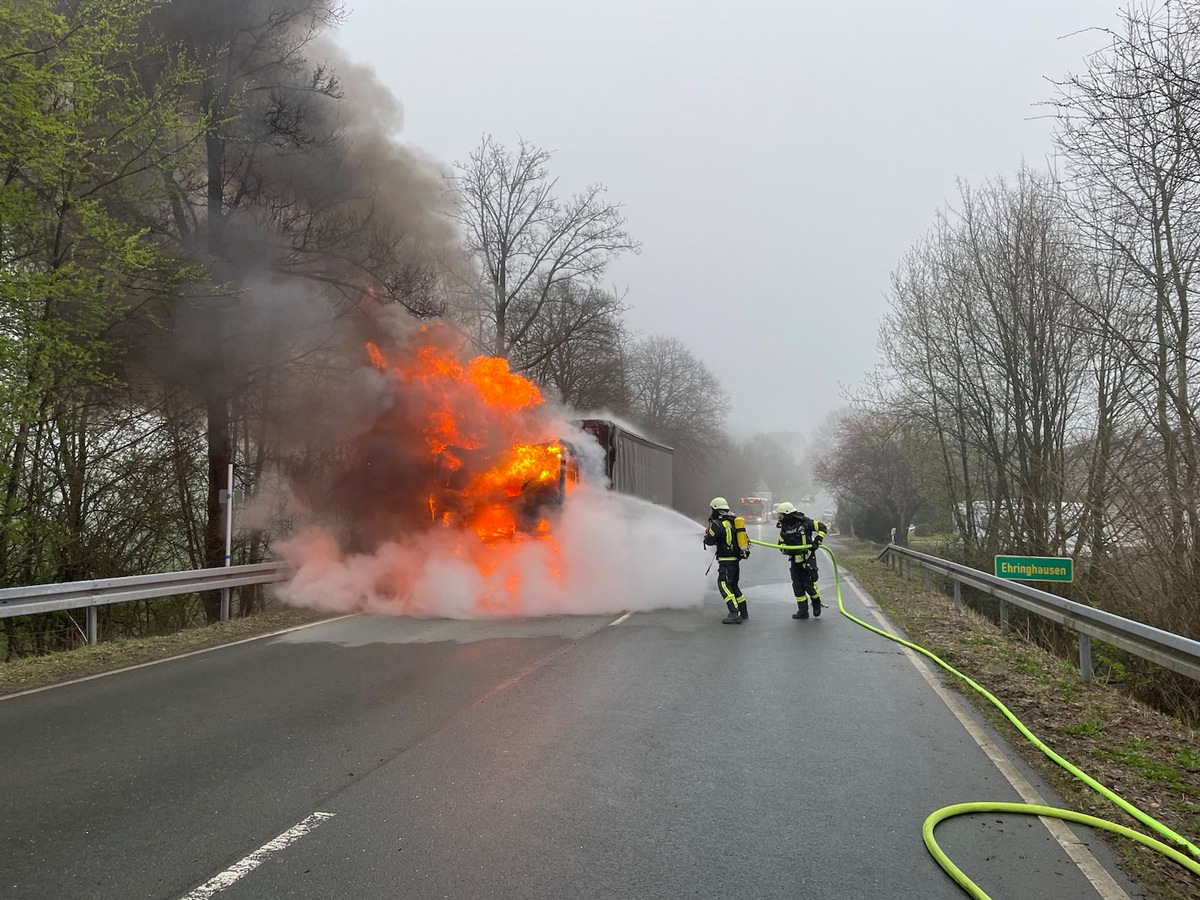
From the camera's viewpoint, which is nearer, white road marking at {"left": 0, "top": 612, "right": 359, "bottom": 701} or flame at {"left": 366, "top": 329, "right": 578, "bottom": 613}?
white road marking at {"left": 0, "top": 612, "right": 359, "bottom": 701}

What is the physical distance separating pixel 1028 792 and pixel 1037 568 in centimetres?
474

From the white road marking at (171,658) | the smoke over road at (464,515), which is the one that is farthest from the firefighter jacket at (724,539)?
the white road marking at (171,658)

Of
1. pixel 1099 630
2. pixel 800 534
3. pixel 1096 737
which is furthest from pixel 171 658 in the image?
pixel 1099 630

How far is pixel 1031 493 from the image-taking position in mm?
13742

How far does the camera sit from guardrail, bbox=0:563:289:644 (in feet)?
25.6

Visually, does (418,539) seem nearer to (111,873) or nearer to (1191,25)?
(111,873)

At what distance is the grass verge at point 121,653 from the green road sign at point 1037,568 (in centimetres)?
880

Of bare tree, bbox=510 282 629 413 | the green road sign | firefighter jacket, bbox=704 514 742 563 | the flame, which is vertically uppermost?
bare tree, bbox=510 282 629 413

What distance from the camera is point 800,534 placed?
36.7 ft

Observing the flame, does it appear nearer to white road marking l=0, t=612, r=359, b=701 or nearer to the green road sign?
white road marking l=0, t=612, r=359, b=701

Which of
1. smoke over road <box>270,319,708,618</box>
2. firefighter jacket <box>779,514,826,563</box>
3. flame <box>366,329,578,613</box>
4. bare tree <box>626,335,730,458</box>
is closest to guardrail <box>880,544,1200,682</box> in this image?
firefighter jacket <box>779,514,826,563</box>

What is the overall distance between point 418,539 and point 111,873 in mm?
8953

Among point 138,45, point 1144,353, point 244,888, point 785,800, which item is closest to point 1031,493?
point 1144,353

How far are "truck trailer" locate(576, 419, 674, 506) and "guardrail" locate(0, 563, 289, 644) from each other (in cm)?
599
